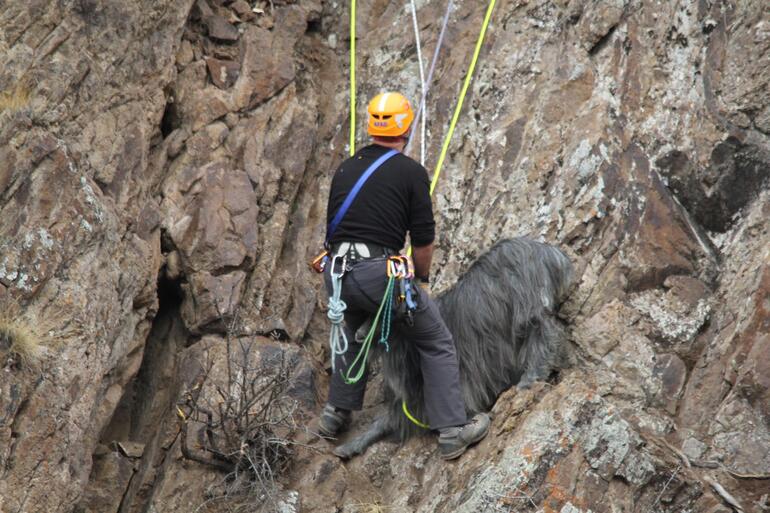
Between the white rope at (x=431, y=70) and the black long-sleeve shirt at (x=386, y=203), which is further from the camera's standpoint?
the white rope at (x=431, y=70)

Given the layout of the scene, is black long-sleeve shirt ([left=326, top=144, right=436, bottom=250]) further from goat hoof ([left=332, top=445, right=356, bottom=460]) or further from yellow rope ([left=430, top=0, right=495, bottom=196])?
yellow rope ([left=430, top=0, right=495, bottom=196])

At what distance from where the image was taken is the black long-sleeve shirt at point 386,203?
6.91m

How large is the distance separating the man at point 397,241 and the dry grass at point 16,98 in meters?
2.32

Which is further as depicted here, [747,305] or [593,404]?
[747,305]

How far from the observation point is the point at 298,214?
910 cm

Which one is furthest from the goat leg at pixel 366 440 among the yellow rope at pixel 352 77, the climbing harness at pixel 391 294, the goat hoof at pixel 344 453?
the yellow rope at pixel 352 77

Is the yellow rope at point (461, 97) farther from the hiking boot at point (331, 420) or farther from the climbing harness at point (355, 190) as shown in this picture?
the hiking boot at point (331, 420)

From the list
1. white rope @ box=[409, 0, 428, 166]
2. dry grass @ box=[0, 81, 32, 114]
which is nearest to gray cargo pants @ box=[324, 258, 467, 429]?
white rope @ box=[409, 0, 428, 166]

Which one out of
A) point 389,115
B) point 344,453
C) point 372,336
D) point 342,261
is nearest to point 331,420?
point 344,453

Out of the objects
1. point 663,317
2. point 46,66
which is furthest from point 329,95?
point 663,317

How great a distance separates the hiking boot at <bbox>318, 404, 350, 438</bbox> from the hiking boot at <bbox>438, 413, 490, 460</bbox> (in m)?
0.88

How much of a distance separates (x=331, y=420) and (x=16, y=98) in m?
3.16

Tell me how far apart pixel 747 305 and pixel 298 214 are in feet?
12.2

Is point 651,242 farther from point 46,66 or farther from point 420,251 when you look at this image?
point 46,66
